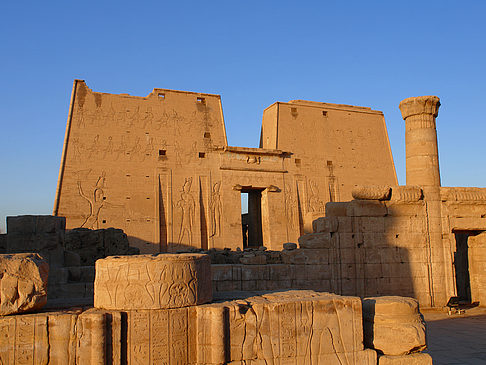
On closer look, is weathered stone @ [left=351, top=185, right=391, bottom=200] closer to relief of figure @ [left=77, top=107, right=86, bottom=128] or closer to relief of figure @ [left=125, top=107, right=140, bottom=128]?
relief of figure @ [left=125, top=107, right=140, bottom=128]

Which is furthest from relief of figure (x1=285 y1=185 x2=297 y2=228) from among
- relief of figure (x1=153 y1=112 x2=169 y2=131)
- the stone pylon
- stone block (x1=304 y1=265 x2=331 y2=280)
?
stone block (x1=304 y1=265 x2=331 y2=280)

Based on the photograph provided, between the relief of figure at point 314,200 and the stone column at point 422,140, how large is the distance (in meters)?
8.14

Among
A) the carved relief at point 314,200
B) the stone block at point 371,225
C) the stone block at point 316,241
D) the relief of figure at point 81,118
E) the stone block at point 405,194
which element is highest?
the relief of figure at point 81,118

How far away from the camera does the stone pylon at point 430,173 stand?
33.7 feet

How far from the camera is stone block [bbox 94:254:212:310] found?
13.0 feet

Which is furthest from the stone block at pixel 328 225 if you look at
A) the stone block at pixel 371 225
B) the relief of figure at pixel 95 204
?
the relief of figure at pixel 95 204

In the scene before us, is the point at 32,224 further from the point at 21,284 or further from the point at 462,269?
the point at 462,269

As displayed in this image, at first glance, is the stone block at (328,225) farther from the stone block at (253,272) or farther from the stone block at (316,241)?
the stone block at (253,272)

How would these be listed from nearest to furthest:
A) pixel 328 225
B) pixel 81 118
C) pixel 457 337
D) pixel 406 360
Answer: pixel 406 360, pixel 457 337, pixel 328 225, pixel 81 118

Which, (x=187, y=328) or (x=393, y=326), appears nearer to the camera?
(x=187, y=328)

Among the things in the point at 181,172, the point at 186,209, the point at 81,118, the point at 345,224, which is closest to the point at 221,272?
the point at 345,224

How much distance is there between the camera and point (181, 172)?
1731 cm

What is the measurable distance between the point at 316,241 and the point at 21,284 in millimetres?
6755

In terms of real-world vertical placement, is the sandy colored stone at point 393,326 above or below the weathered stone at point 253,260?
below
